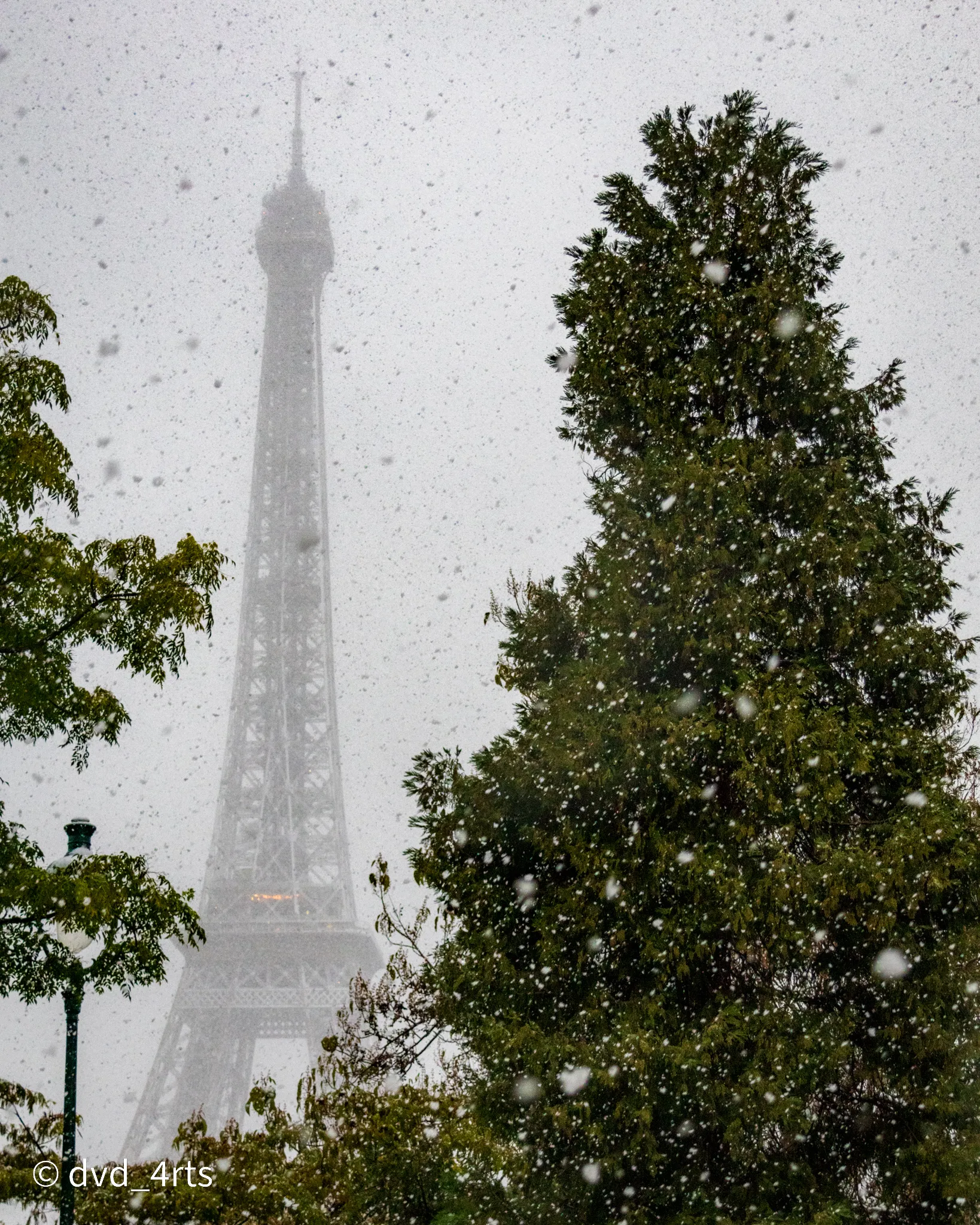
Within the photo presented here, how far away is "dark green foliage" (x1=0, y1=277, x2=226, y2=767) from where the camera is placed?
809 centimetres

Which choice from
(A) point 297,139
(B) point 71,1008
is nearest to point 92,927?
(B) point 71,1008

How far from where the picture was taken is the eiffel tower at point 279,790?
46.8m

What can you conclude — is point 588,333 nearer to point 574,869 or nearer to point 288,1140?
point 574,869

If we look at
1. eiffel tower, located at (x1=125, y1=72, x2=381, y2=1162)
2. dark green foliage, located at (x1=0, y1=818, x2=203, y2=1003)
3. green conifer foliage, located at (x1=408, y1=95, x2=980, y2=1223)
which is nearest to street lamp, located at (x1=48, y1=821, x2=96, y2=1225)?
dark green foliage, located at (x1=0, y1=818, x2=203, y2=1003)

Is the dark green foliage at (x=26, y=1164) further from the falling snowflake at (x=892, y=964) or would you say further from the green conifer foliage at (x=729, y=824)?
the falling snowflake at (x=892, y=964)

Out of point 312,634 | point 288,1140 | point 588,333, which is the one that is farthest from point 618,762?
point 312,634

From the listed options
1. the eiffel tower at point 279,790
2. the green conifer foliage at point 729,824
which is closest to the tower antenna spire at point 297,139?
the eiffel tower at point 279,790

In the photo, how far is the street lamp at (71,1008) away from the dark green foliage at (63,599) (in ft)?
1.70

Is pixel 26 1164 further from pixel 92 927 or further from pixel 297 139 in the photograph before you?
pixel 297 139

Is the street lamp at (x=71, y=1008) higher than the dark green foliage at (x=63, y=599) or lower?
A: lower

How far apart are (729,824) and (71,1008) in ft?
14.3

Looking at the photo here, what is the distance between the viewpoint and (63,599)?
26.7 feet

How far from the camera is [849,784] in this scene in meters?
9.44

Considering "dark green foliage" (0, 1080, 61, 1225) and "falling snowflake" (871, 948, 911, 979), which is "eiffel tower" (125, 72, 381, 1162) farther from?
"falling snowflake" (871, 948, 911, 979)
